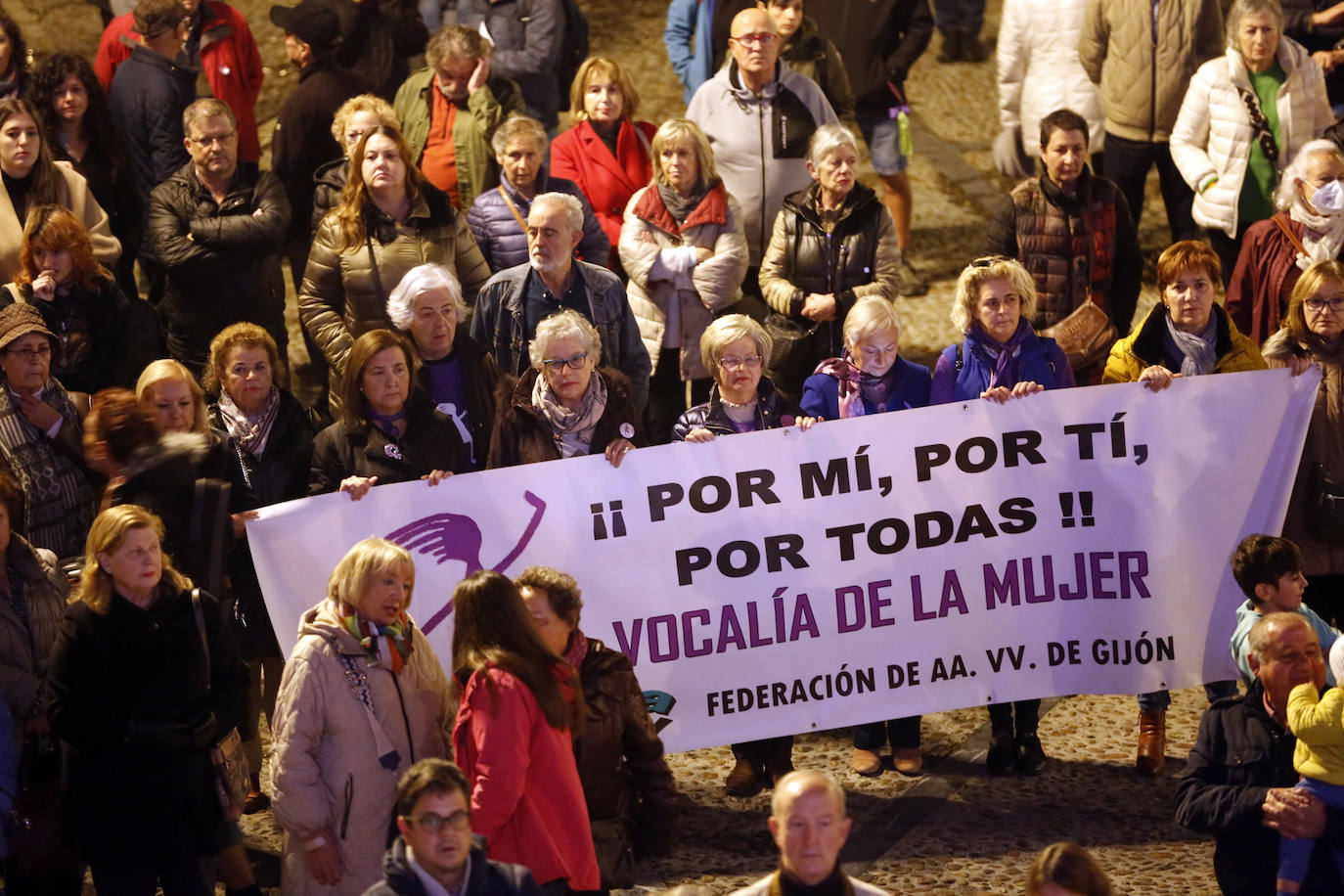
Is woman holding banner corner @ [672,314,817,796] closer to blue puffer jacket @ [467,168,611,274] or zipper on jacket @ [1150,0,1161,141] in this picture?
blue puffer jacket @ [467,168,611,274]

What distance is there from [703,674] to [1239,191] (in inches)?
181

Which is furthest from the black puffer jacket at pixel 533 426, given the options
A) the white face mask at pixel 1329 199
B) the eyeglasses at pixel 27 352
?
the white face mask at pixel 1329 199

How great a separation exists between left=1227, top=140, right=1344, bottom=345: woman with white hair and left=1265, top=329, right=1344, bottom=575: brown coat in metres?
1.01

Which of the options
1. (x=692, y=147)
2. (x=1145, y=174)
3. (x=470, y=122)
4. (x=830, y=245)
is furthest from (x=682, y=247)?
(x=1145, y=174)

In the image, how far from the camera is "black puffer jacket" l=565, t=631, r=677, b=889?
21.1 feet

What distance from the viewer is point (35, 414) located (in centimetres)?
778

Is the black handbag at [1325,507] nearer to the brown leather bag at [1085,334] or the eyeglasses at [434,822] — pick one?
the brown leather bag at [1085,334]

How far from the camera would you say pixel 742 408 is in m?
7.99

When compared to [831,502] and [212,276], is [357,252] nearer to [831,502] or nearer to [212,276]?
[212,276]

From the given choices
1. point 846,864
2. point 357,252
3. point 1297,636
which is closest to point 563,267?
point 357,252

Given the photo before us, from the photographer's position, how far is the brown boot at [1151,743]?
27.0ft

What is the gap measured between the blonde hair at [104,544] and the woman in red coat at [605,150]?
427 cm

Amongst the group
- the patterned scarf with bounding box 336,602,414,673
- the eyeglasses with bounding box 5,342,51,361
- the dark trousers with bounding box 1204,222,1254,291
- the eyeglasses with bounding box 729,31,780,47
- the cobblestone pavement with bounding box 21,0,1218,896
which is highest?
the eyeglasses with bounding box 729,31,780,47

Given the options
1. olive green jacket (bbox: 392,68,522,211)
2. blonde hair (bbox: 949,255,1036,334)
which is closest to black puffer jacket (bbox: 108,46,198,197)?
olive green jacket (bbox: 392,68,522,211)
